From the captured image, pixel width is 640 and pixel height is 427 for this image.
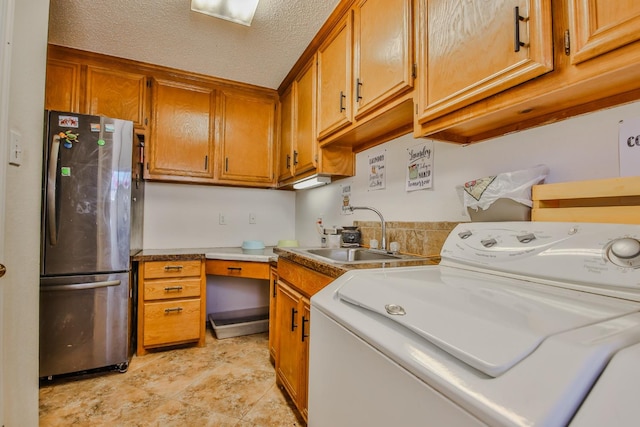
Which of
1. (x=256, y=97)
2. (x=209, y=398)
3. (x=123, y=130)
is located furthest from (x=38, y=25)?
(x=209, y=398)

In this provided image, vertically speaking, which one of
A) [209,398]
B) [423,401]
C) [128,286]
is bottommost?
[209,398]

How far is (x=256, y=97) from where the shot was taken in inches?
112

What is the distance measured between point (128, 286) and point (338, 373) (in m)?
1.87

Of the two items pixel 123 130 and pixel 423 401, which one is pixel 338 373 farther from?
pixel 123 130

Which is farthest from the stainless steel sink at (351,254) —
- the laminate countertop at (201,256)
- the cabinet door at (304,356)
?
the laminate countertop at (201,256)

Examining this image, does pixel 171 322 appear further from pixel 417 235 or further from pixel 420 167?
pixel 420 167

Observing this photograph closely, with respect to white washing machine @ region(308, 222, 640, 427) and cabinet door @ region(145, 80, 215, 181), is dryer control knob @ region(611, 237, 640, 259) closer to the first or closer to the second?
white washing machine @ region(308, 222, 640, 427)

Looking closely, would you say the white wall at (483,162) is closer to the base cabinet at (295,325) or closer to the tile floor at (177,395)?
the base cabinet at (295,325)

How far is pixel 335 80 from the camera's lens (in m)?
1.80

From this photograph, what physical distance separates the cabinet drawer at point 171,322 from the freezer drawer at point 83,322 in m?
0.20

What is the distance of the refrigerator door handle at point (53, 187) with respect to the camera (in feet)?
5.90

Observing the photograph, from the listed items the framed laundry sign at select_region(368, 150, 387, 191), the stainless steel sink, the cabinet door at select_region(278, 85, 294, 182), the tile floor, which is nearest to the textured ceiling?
the cabinet door at select_region(278, 85, 294, 182)

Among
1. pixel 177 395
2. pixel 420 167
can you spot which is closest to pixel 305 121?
pixel 420 167

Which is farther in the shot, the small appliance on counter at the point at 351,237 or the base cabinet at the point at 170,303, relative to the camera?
the base cabinet at the point at 170,303
